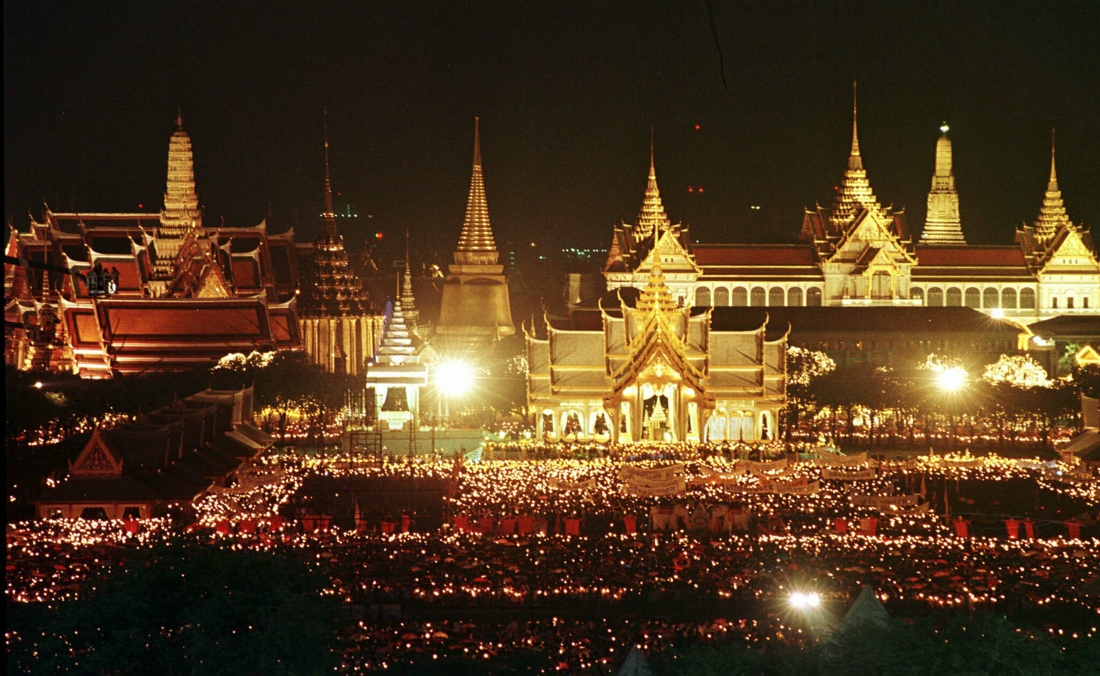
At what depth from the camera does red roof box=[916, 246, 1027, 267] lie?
9612cm

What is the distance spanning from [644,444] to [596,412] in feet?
11.5

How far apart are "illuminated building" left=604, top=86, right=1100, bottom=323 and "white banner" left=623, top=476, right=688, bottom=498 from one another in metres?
49.4

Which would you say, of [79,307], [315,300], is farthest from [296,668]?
[315,300]

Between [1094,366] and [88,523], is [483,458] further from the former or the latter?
[1094,366]

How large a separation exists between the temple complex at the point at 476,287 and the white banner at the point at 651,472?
4503cm

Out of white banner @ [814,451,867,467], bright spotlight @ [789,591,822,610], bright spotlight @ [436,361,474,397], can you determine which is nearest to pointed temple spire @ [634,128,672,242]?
bright spotlight @ [436,361,474,397]

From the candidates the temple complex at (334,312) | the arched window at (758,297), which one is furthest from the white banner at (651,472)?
the arched window at (758,297)

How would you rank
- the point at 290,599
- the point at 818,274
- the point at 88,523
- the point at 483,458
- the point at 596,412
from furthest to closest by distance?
the point at 818,274
the point at 596,412
the point at 483,458
the point at 88,523
the point at 290,599

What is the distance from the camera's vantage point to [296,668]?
22531 mm

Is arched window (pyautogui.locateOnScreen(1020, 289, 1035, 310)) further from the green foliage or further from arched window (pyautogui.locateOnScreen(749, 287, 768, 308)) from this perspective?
the green foliage

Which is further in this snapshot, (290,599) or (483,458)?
(483,458)

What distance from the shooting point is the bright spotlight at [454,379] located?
199 ft

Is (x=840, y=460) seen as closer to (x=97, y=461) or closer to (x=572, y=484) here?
(x=572, y=484)

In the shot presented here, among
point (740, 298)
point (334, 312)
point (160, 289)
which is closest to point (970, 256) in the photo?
point (740, 298)
